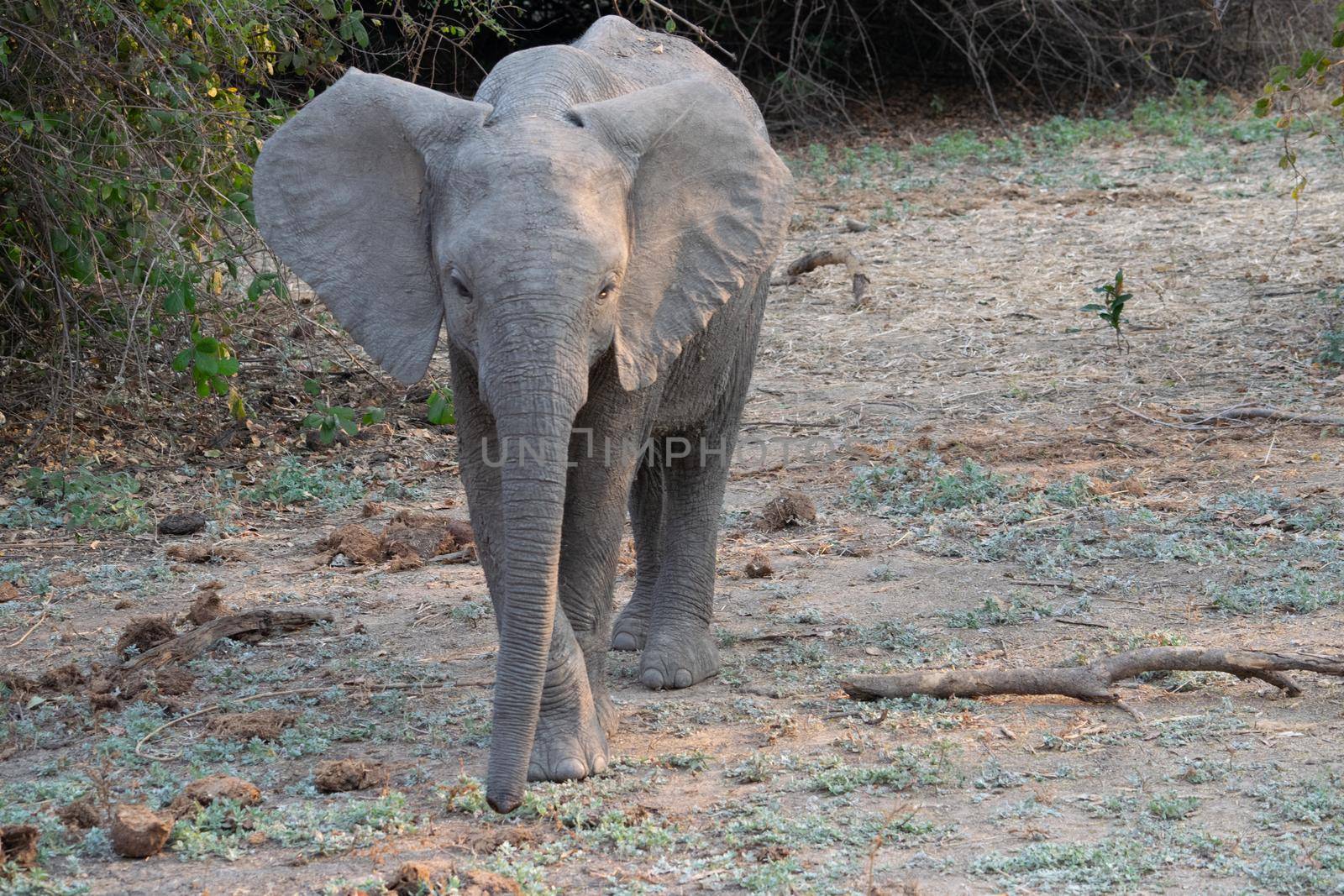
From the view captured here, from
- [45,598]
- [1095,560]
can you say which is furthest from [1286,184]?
[45,598]

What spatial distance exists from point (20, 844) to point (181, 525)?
350 cm

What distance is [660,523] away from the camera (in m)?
5.65

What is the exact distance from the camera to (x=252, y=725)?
4562 mm

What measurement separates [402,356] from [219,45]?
3.93 meters

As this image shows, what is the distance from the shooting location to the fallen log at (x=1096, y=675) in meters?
4.48

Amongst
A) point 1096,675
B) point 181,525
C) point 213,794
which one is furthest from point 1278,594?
point 181,525

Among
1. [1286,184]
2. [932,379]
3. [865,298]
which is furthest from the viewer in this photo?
[1286,184]

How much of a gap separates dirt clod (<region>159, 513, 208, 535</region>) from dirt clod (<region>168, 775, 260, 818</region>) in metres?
3.17

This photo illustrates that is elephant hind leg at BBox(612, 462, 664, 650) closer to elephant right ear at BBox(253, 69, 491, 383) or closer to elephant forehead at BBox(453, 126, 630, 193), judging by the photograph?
elephant right ear at BBox(253, 69, 491, 383)

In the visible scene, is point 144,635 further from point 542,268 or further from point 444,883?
point 542,268

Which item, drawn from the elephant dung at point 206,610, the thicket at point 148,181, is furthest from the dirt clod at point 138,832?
the thicket at point 148,181

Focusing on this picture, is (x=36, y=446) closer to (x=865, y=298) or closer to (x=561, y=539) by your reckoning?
(x=561, y=539)

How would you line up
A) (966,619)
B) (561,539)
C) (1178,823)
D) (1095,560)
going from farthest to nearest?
1. (1095,560)
2. (966,619)
3. (561,539)
4. (1178,823)

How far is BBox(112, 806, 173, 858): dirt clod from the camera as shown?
3.62m
